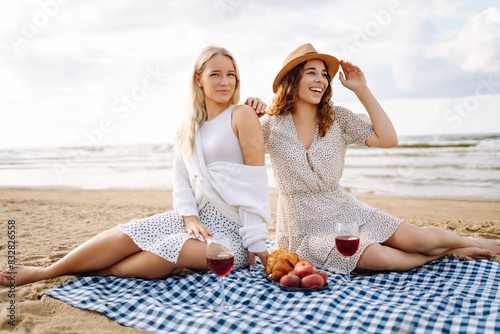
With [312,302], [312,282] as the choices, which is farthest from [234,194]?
[312,302]

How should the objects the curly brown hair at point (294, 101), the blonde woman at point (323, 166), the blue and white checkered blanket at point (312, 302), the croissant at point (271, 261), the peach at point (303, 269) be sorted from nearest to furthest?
the blue and white checkered blanket at point (312, 302), the peach at point (303, 269), the croissant at point (271, 261), the blonde woman at point (323, 166), the curly brown hair at point (294, 101)

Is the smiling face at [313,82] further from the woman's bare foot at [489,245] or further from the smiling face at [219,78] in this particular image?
the woman's bare foot at [489,245]

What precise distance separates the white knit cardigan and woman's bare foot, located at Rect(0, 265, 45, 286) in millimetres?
1184

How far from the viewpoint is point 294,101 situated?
3693mm

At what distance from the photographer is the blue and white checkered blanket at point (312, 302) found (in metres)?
2.34

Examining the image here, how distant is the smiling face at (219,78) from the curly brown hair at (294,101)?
0.51 metres

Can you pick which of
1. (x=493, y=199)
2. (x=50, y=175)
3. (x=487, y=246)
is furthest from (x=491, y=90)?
(x=50, y=175)

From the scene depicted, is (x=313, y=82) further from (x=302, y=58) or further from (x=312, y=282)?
(x=312, y=282)

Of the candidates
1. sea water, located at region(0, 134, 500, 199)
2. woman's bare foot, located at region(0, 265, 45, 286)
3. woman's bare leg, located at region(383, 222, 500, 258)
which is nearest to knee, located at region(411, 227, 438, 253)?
woman's bare leg, located at region(383, 222, 500, 258)

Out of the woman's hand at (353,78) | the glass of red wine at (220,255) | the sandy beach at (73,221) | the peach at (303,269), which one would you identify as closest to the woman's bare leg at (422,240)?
the peach at (303,269)

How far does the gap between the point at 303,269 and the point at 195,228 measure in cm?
89

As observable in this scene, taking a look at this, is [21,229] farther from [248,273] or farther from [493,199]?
[493,199]

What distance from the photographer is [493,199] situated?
819 centimetres

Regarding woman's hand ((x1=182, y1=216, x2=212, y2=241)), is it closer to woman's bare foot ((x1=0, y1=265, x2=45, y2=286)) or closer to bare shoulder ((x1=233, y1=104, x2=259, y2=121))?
bare shoulder ((x1=233, y1=104, x2=259, y2=121))
